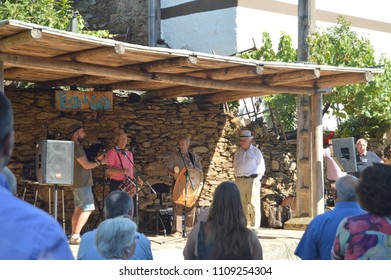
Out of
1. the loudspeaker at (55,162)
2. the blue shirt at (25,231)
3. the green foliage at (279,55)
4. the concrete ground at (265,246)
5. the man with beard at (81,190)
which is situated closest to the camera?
the blue shirt at (25,231)

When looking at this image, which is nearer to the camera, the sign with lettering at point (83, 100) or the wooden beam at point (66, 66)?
the wooden beam at point (66, 66)

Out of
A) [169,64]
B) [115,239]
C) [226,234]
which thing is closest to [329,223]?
[226,234]

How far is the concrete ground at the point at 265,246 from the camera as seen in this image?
8.86m

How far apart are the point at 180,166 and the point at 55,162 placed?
2.44 metres

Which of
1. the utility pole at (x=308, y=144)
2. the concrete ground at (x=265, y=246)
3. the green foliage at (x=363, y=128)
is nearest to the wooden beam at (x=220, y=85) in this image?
the utility pole at (x=308, y=144)

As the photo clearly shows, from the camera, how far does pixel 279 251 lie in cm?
945

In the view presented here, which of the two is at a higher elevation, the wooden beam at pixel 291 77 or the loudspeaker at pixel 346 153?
the wooden beam at pixel 291 77

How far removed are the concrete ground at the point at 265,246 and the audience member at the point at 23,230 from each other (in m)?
6.88

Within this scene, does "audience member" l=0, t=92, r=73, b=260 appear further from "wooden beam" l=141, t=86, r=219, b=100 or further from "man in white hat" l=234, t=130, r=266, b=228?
"wooden beam" l=141, t=86, r=219, b=100

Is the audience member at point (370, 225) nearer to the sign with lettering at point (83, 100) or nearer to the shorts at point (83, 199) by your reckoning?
the shorts at point (83, 199)

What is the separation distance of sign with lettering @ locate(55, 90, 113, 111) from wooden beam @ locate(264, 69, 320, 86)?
2.45 meters

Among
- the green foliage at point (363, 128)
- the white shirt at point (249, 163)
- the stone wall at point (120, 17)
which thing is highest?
the stone wall at point (120, 17)

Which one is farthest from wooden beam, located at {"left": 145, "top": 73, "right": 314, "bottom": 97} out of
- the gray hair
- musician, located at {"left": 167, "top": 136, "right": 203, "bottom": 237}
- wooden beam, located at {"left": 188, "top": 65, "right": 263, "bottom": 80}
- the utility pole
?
the gray hair

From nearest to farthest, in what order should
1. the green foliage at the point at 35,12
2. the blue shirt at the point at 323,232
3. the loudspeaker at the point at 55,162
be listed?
1. the blue shirt at the point at 323,232
2. the loudspeaker at the point at 55,162
3. the green foliage at the point at 35,12
